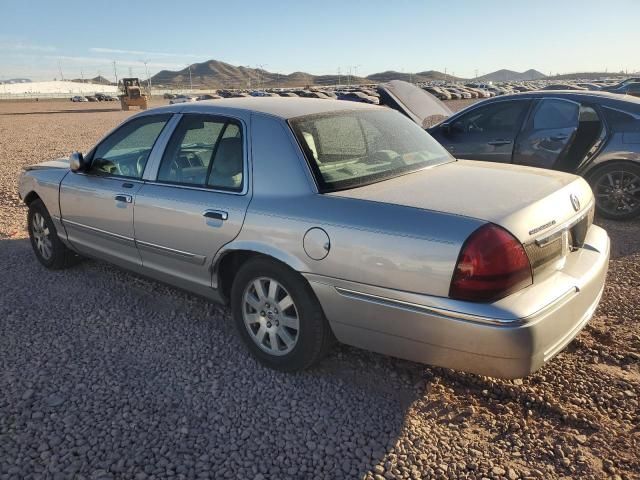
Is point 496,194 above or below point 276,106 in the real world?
below

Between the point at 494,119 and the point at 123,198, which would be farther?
the point at 494,119

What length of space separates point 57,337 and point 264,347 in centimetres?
157

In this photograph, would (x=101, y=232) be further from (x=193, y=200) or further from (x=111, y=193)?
(x=193, y=200)

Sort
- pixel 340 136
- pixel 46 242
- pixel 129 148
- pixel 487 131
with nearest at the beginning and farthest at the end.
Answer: pixel 340 136 < pixel 129 148 < pixel 46 242 < pixel 487 131

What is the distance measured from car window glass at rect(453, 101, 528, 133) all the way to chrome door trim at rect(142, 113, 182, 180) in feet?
14.1

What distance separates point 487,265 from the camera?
2.37 meters

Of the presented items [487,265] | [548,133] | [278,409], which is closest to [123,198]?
[278,409]

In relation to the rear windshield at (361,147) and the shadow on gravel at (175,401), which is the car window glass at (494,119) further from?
the shadow on gravel at (175,401)

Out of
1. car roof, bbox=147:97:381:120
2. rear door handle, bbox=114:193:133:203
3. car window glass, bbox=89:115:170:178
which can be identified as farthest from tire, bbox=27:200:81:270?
car roof, bbox=147:97:381:120

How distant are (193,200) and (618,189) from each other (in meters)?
5.08

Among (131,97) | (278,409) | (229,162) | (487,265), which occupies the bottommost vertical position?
(278,409)

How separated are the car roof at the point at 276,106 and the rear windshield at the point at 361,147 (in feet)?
0.27

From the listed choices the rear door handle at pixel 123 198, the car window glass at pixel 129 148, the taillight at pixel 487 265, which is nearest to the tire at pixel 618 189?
the taillight at pixel 487 265

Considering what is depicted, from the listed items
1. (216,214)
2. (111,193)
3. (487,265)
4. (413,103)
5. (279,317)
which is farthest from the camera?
(413,103)
